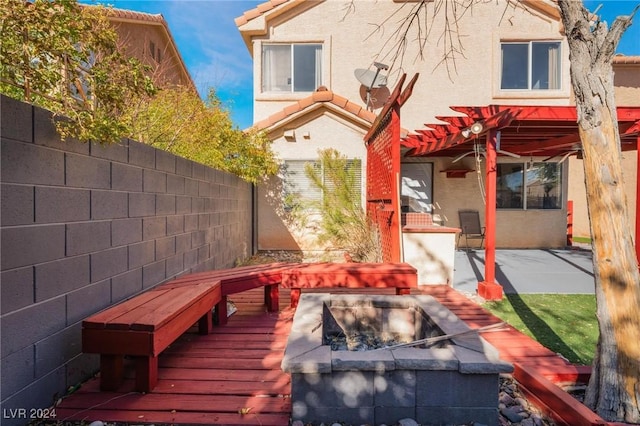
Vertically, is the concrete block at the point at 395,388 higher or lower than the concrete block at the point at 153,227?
lower

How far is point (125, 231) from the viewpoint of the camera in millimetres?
2986

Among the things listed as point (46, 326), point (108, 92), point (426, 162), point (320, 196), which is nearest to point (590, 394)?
point (46, 326)

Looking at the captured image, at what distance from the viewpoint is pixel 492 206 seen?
5.07 m

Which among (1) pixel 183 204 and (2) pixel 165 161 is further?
(1) pixel 183 204

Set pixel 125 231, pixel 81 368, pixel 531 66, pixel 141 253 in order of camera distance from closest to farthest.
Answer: pixel 81 368
pixel 125 231
pixel 141 253
pixel 531 66

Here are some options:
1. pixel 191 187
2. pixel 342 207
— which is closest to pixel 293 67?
pixel 342 207

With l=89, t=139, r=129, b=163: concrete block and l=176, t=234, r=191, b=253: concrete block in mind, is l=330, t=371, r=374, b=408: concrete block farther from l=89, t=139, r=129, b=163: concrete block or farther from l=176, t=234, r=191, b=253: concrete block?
l=176, t=234, r=191, b=253: concrete block

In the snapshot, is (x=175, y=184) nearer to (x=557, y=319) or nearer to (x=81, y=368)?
(x=81, y=368)

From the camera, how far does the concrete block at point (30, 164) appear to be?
6.09ft

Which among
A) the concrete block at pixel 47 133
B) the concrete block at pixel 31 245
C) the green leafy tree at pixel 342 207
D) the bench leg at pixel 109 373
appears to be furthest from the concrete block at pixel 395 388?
the green leafy tree at pixel 342 207

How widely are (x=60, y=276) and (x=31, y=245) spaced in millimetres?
330

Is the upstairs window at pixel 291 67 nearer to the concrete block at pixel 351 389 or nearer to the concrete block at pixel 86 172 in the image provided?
the concrete block at pixel 86 172

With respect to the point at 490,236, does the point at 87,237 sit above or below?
above

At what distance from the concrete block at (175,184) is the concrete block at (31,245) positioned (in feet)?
5.42
